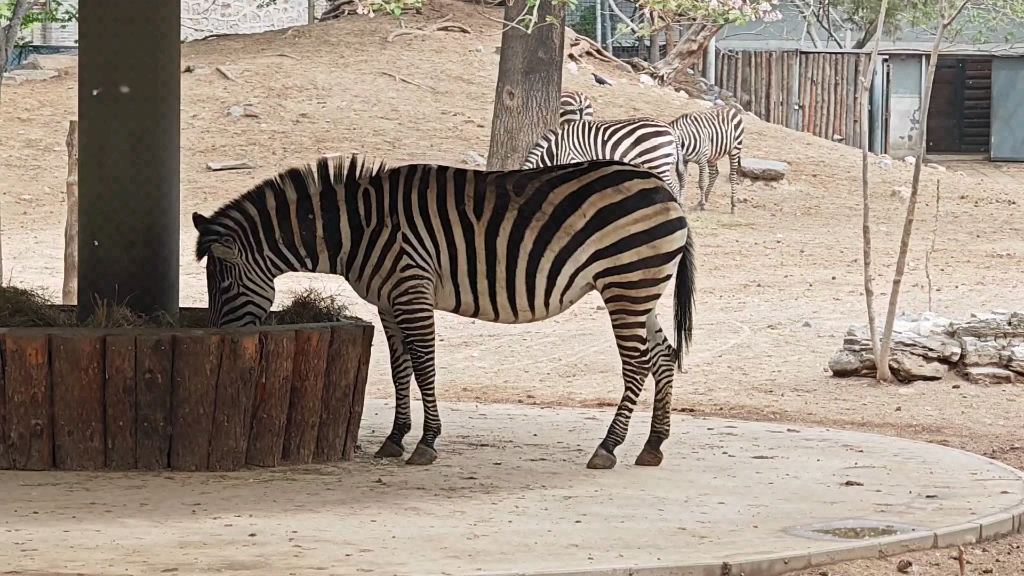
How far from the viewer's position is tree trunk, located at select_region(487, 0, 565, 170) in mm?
17406

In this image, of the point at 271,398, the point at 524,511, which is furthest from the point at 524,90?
the point at 524,511

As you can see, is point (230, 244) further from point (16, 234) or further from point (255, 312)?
point (16, 234)

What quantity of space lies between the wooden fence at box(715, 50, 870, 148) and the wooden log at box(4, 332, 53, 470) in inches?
904

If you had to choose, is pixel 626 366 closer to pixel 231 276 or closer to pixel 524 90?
pixel 231 276

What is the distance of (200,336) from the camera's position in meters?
6.58

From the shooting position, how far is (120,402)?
6570 millimetres

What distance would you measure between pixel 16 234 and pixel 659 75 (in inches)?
530

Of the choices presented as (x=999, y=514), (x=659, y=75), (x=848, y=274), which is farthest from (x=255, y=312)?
(x=659, y=75)

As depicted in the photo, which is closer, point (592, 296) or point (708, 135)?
point (592, 296)

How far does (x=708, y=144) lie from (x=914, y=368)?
33.4ft

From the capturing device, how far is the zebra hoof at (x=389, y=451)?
24.6 ft

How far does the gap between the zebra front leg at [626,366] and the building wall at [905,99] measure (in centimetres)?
2395

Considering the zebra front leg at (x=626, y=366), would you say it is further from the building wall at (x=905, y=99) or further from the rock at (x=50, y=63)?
the building wall at (x=905, y=99)

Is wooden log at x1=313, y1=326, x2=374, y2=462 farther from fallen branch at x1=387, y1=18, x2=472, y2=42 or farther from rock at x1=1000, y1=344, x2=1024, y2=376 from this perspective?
fallen branch at x1=387, y1=18, x2=472, y2=42
